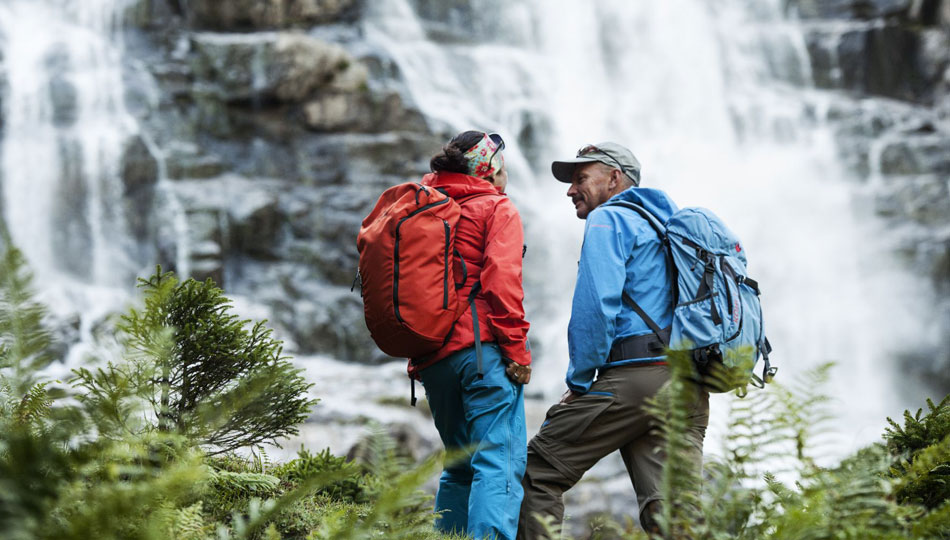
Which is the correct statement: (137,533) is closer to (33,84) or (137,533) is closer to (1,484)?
(1,484)

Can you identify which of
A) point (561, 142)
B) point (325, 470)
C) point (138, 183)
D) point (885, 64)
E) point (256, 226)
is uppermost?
point (885, 64)

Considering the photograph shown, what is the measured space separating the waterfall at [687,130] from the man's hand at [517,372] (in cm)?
1172

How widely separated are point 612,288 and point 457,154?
1224 mm

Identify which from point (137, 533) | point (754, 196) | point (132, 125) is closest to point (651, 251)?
point (137, 533)

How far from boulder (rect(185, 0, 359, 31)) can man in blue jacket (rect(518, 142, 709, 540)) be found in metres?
20.3

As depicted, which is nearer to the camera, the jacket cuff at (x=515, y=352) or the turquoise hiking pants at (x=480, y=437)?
the turquoise hiking pants at (x=480, y=437)

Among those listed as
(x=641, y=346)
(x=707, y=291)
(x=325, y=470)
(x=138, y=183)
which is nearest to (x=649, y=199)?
(x=707, y=291)

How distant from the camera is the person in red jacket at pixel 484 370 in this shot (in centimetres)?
400

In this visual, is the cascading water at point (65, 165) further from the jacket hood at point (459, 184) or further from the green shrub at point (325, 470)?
the jacket hood at point (459, 184)

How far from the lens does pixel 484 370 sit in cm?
420

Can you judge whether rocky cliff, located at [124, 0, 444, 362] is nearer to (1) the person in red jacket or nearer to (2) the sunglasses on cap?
(2) the sunglasses on cap

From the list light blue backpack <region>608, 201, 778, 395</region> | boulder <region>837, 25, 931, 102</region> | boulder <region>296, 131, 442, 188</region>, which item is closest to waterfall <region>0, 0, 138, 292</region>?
boulder <region>296, 131, 442, 188</region>

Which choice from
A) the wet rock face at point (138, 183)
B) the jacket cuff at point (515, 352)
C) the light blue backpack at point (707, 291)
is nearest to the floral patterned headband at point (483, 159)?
the light blue backpack at point (707, 291)

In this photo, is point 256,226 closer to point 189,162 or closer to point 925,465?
point 189,162
